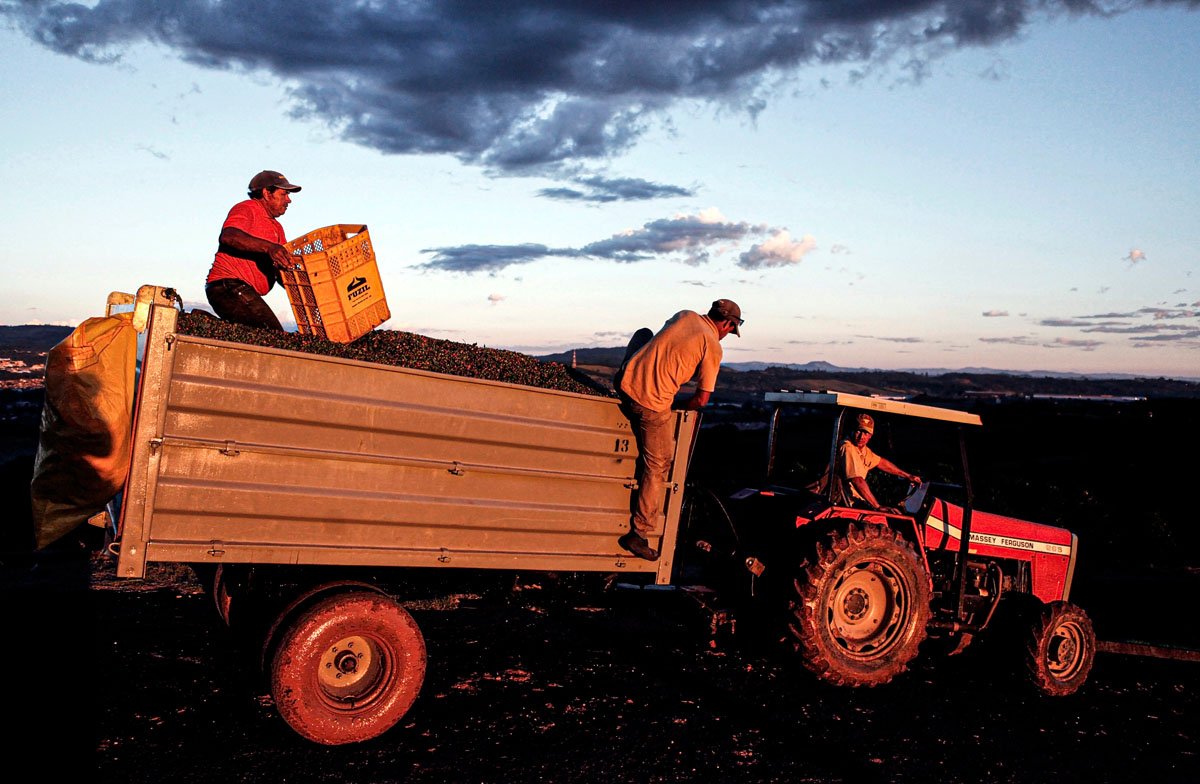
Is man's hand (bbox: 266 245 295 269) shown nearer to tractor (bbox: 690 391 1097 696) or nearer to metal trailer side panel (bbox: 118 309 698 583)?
metal trailer side panel (bbox: 118 309 698 583)

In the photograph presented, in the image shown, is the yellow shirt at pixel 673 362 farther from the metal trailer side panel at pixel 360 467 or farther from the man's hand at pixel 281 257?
the man's hand at pixel 281 257

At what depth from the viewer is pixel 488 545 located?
578 cm

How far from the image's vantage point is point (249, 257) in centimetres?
609

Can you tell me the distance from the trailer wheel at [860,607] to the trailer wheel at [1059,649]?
1.08 metres

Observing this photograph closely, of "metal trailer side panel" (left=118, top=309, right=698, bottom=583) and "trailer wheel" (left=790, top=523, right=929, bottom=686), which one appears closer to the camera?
"metal trailer side panel" (left=118, top=309, right=698, bottom=583)

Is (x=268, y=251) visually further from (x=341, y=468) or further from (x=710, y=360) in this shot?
(x=710, y=360)

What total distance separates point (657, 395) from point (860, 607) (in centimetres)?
262

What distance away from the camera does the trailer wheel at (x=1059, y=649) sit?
7668 mm

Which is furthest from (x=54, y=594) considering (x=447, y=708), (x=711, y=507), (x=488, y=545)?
(x=711, y=507)

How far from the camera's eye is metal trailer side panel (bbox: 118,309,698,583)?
15.9 feet

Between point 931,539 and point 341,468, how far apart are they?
5.15 m

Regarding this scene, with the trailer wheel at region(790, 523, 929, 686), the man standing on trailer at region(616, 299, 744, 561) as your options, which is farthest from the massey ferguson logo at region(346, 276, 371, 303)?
the trailer wheel at region(790, 523, 929, 686)

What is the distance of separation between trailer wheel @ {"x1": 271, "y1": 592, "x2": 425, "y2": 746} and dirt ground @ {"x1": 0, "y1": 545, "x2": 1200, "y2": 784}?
0.17 metres

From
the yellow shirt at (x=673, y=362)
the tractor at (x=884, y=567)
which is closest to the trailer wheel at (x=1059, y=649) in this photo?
the tractor at (x=884, y=567)
